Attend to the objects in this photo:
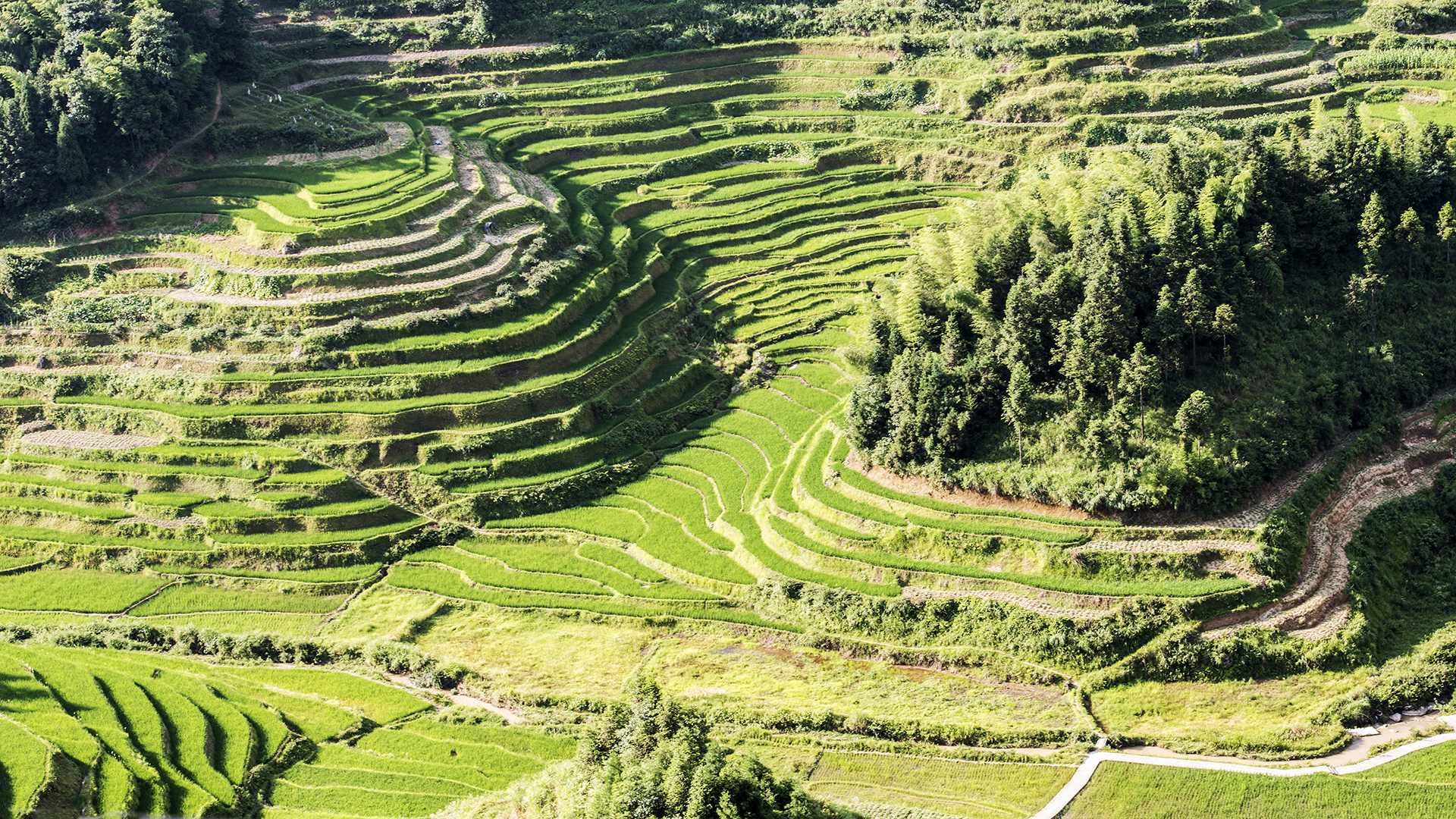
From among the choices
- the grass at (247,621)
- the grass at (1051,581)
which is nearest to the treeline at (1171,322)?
the grass at (1051,581)

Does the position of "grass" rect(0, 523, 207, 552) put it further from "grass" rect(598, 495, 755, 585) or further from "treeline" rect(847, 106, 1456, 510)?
"treeline" rect(847, 106, 1456, 510)

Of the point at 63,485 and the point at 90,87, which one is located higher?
the point at 90,87

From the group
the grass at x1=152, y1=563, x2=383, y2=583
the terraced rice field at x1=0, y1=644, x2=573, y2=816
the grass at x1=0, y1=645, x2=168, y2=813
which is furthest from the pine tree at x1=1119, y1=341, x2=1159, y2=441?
the grass at x1=0, y1=645, x2=168, y2=813

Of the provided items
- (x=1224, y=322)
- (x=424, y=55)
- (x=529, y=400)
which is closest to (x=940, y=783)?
(x=1224, y=322)

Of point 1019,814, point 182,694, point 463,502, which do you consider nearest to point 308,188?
point 463,502

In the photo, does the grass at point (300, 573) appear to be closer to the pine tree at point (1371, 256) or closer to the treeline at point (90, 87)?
the treeline at point (90, 87)

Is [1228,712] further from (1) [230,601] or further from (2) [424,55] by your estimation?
(2) [424,55]
